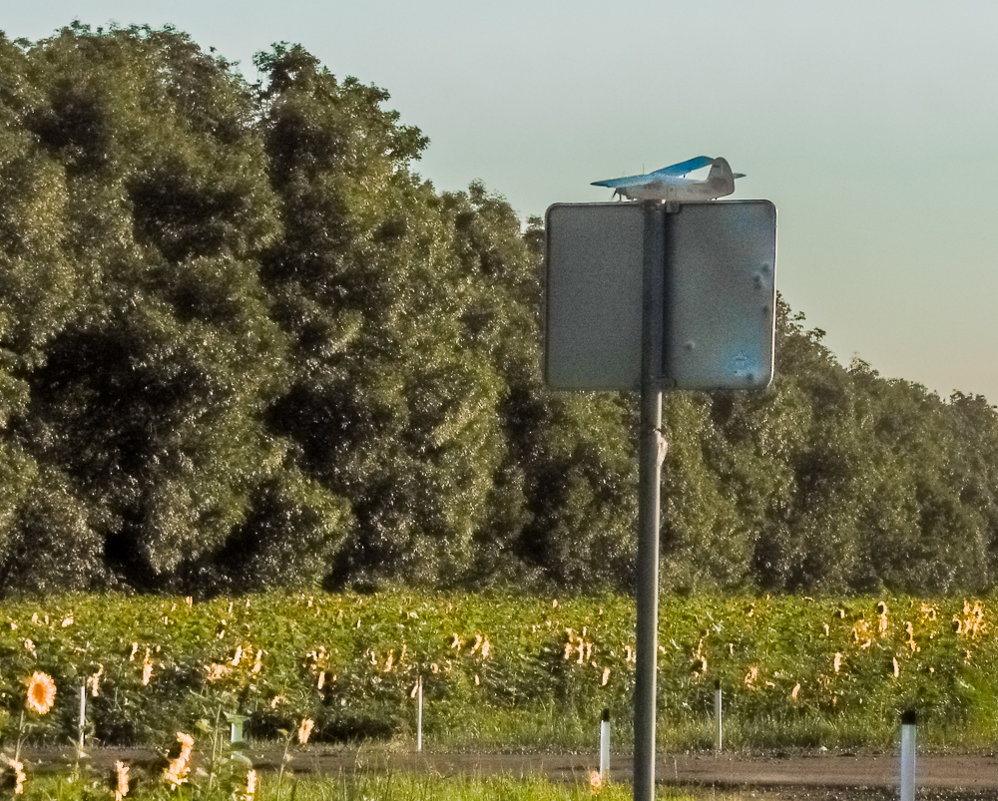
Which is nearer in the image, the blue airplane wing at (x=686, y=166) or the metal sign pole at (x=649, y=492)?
the metal sign pole at (x=649, y=492)

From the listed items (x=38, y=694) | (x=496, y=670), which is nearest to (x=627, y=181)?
(x=38, y=694)

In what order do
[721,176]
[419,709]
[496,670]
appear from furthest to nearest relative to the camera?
[496,670] < [419,709] < [721,176]

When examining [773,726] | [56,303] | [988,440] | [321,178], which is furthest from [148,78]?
[988,440]

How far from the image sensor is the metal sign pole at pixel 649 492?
14.2 feet

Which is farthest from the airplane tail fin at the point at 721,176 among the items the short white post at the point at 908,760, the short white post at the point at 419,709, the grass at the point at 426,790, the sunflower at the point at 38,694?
the short white post at the point at 419,709

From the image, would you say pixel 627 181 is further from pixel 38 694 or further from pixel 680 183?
pixel 38 694

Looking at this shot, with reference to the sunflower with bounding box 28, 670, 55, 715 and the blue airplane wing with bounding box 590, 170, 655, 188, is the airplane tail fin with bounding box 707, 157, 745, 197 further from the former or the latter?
the sunflower with bounding box 28, 670, 55, 715

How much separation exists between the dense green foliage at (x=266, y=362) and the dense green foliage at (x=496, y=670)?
623 inches

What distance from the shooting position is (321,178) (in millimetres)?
41094

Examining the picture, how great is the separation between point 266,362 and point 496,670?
21374mm

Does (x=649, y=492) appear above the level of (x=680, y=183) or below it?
below

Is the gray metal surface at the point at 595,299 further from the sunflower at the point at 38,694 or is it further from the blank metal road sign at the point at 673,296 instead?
the sunflower at the point at 38,694

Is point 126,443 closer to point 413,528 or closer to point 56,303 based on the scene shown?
point 56,303

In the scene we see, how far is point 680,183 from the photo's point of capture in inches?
179
